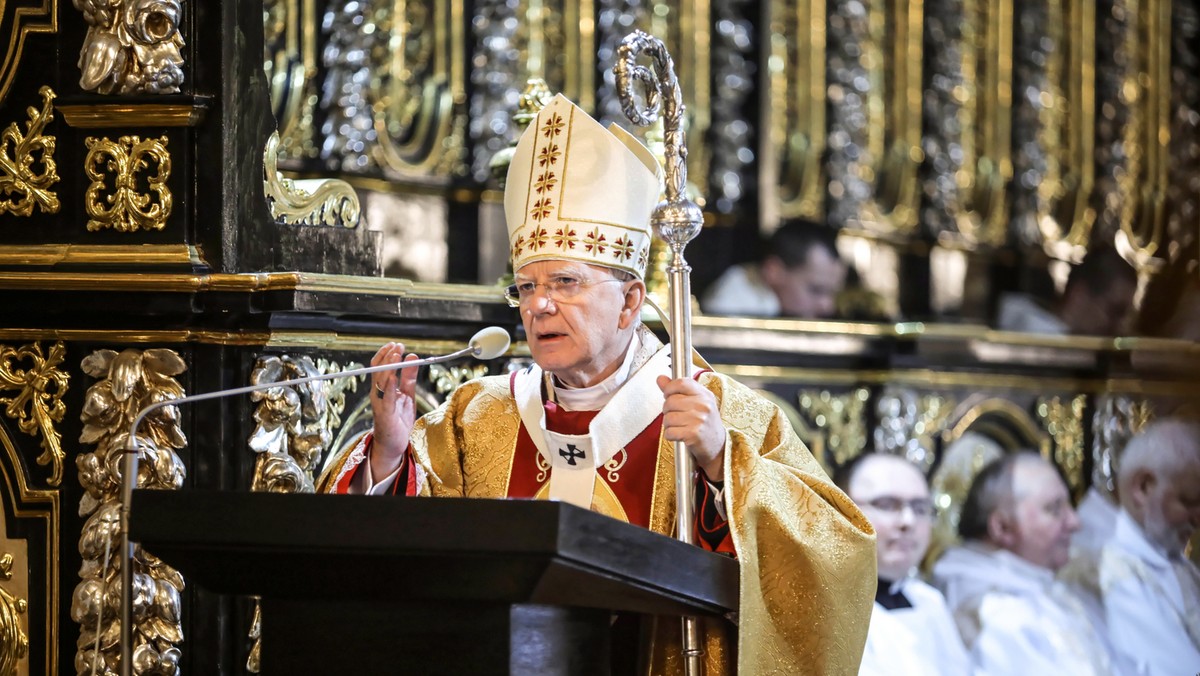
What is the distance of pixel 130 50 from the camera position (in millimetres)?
4613

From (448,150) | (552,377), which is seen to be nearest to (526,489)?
(552,377)

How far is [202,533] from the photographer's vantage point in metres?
3.35

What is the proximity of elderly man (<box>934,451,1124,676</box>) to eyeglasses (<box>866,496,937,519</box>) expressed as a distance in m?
0.49

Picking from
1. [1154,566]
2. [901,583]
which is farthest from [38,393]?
[1154,566]

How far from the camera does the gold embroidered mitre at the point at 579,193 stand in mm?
4332

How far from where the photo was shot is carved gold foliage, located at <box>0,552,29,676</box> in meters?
4.59

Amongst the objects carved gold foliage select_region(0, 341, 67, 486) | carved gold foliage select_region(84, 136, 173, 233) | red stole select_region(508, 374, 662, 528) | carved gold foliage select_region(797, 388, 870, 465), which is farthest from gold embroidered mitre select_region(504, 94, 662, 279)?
carved gold foliage select_region(797, 388, 870, 465)

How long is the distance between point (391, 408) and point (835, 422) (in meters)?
3.61

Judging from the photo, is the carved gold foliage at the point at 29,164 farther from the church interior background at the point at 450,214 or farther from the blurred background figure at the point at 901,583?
the blurred background figure at the point at 901,583

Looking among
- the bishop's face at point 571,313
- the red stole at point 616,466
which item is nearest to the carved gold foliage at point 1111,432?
the red stole at point 616,466

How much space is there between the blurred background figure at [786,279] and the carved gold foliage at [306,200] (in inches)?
147

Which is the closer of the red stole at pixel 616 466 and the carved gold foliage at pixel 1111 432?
the red stole at pixel 616 466

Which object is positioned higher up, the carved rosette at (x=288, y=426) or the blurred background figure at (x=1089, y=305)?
the blurred background figure at (x=1089, y=305)

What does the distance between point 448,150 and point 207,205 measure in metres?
3.40
